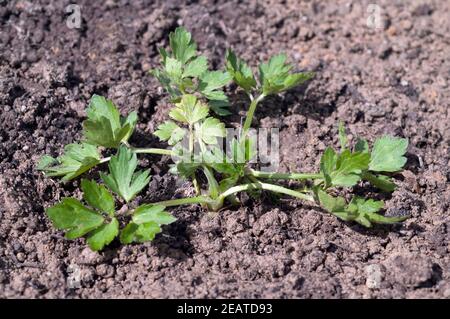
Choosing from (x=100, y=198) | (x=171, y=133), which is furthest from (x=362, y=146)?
(x=100, y=198)

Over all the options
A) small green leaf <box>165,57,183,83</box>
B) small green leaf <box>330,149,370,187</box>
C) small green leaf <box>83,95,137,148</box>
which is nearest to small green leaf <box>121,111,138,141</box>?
small green leaf <box>83,95,137,148</box>

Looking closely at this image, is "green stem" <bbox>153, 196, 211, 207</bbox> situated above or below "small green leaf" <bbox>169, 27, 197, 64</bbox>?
below

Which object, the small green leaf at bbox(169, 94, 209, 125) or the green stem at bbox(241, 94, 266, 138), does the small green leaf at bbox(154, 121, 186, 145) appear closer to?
the small green leaf at bbox(169, 94, 209, 125)

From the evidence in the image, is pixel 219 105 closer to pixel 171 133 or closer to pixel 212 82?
pixel 212 82

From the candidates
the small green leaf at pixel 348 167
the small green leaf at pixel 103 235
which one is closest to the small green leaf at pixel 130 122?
the small green leaf at pixel 103 235
